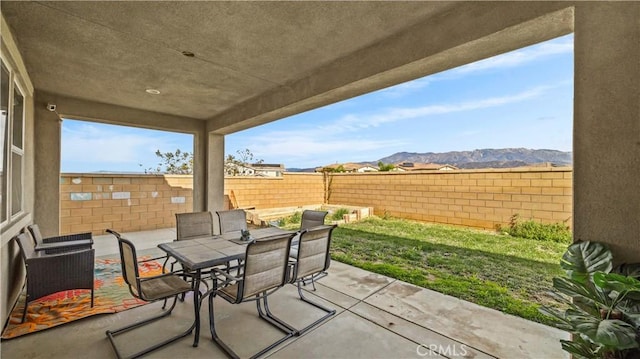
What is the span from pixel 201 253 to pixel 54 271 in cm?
150

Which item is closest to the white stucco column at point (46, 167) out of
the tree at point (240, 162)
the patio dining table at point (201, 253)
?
the patio dining table at point (201, 253)

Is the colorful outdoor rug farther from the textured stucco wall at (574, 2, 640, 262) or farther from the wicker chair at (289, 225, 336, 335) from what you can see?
the textured stucco wall at (574, 2, 640, 262)

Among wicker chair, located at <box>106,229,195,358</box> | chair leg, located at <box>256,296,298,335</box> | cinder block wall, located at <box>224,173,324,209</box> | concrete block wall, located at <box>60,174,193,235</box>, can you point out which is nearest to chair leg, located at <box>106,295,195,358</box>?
wicker chair, located at <box>106,229,195,358</box>

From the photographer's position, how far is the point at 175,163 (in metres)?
8.27

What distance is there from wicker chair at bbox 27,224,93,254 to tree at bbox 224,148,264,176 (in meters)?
6.58

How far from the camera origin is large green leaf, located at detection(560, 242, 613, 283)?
1.41m

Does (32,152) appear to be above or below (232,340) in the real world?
above

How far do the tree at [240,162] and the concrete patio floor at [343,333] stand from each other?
7.74m

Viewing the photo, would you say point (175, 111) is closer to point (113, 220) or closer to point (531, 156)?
point (113, 220)

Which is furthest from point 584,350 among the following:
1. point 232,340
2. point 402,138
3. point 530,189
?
point 402,138

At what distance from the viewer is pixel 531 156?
7363mm

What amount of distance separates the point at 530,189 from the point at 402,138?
860 centimetres

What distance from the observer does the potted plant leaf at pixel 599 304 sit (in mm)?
1120

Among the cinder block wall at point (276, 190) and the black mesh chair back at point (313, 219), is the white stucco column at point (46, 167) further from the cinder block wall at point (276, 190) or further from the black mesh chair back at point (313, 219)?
the black mesh chair back at point (313, 219)
